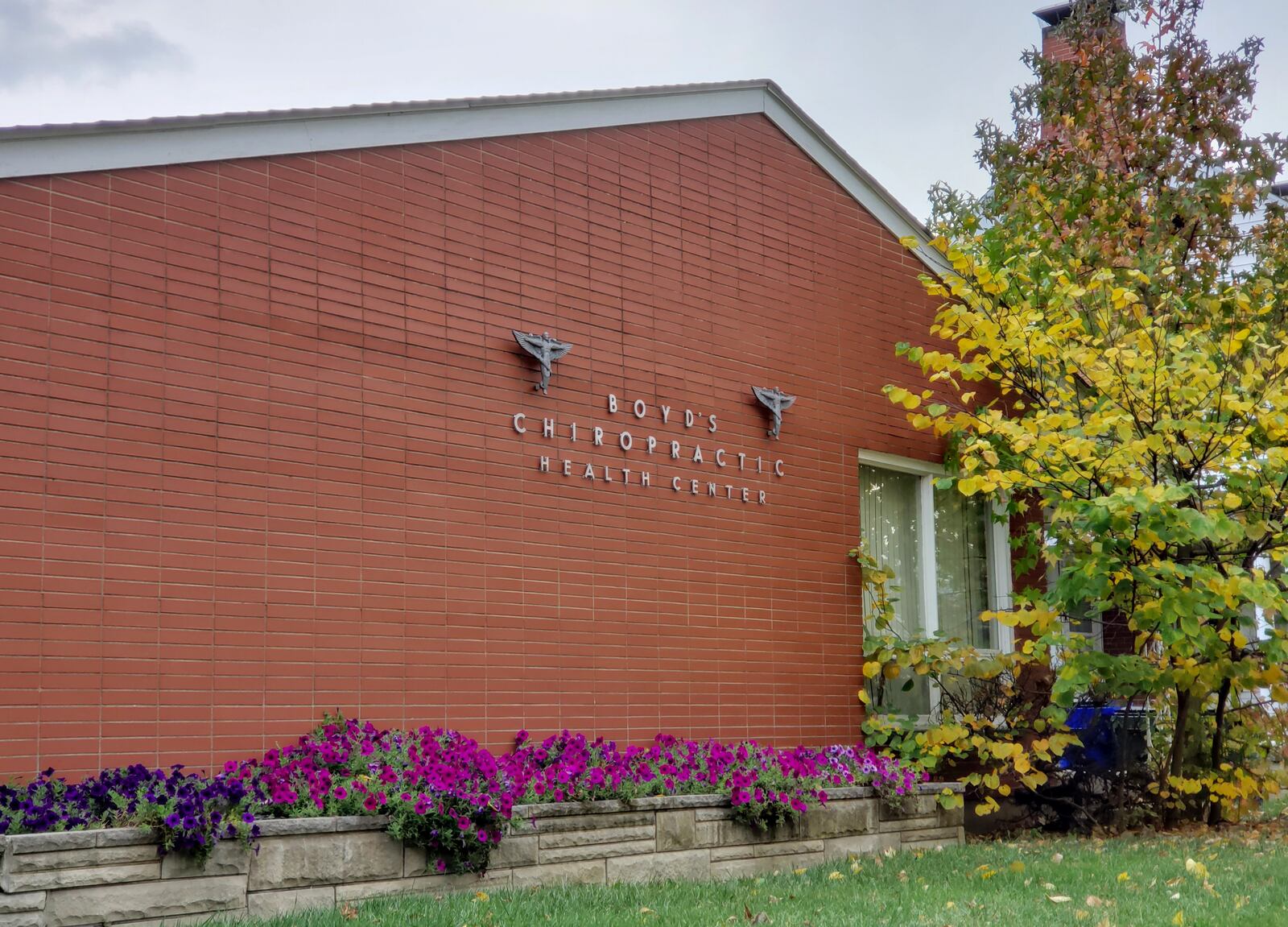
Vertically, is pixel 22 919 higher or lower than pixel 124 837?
lower

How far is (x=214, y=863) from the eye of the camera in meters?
5.50

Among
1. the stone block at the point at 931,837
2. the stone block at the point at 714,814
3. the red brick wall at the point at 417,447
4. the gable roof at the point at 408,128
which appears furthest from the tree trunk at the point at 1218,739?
the gable roof at the point at 408,128

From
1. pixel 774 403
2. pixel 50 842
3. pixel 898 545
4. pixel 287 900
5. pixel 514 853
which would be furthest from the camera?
pixel 898 545

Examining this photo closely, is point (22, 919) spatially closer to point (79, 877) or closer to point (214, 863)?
point (79, 877)

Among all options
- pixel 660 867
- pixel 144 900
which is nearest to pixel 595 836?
pixel 660 867

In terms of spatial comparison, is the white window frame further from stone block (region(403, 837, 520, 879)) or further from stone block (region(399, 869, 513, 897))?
stone block (region(399, 869, 513, 897))

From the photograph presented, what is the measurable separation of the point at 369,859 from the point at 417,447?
2580 mm

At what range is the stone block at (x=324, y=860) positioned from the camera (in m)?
5.68

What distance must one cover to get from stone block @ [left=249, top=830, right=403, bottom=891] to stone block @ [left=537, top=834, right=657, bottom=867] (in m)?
0.89

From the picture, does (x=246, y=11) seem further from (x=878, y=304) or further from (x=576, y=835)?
(x=576, y=835)

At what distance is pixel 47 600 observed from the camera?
613cm

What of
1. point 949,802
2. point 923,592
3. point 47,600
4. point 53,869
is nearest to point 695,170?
point 923,592

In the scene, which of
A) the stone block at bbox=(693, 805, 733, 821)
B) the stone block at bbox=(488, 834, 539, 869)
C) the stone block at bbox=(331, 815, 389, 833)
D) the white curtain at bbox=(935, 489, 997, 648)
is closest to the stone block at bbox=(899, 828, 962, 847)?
the stone block at bbox=(693, 805, 733, 821)

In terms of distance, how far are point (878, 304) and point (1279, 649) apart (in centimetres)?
436
